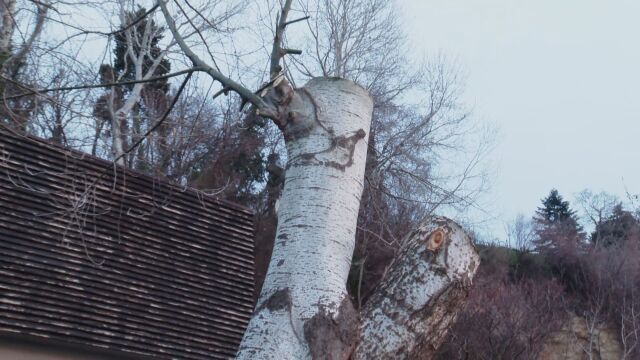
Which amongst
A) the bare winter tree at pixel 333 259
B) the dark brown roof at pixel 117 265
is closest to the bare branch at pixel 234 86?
the bare winter tree at pixel 333 259

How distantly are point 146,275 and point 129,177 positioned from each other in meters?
1.79

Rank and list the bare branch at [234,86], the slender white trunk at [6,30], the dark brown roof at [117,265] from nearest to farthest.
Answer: the bare branch at [234,86], the slender white trunk at [6,30], the dark brown roof at [117,265]

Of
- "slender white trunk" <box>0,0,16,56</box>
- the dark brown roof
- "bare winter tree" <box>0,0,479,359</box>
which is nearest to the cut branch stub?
"bare winter tree" <box>0,0,479,359</box>

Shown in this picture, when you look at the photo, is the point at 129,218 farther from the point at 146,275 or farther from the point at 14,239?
the point at 14,239

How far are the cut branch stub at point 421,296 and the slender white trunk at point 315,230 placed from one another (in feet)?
0.38

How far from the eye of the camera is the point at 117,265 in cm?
1152

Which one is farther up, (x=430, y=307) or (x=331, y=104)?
(x=331, y=104)

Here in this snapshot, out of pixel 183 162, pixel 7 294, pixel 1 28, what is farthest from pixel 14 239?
pixel 183 162

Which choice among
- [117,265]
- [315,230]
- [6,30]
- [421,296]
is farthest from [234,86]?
[117,265]

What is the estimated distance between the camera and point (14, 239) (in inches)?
417

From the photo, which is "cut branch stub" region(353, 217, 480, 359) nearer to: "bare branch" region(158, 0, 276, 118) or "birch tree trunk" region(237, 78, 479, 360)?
"birch tree trunk" region(237, 78, 479, 360)

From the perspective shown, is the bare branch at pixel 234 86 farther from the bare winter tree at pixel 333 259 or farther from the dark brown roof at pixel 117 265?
the dark brown roof at pixel 117 265

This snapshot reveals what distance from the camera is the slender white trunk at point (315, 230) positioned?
2801 millimetres

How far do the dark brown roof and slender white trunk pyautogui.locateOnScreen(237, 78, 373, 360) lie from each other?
671 centimetres
